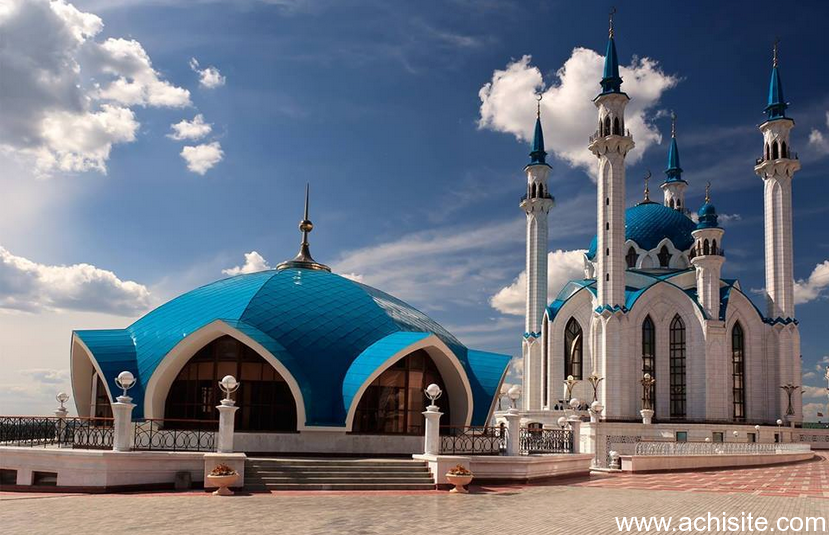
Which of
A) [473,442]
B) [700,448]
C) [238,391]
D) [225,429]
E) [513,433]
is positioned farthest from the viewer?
[700,448]

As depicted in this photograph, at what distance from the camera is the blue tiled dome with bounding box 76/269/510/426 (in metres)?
21.0

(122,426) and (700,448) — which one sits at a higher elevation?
(122,426)

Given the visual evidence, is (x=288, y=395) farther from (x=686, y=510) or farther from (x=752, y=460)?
(x=752, y=460)

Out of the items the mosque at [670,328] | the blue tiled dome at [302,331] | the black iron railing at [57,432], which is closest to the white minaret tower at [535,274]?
the mosque at [670,328]

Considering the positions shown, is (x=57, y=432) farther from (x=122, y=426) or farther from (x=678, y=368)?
(x=678, y=368)

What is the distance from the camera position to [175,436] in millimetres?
17375

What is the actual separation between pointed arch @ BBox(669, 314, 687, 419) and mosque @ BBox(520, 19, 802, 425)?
60mm

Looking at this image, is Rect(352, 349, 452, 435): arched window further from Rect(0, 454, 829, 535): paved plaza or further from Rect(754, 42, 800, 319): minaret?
Rect(754, 42, 800, 319): minaret

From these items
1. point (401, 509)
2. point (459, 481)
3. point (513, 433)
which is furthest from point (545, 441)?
point (401, 509)

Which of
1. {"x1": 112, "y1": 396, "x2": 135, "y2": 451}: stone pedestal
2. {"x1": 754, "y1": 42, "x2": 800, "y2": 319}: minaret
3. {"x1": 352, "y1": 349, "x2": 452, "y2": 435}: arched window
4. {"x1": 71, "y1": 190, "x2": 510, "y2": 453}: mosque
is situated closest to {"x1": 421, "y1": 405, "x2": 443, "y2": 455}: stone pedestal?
{"x1": 71, "y1": 190, "x2": 510, "y2": 453}: mosque

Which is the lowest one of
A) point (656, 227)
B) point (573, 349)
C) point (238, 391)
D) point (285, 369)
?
point (238, 391)

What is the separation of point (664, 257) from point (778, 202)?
838cm

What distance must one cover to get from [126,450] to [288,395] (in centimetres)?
579

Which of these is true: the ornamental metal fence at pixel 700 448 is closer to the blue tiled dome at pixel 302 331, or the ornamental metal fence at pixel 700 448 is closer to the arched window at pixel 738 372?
the blue tiled dome at pixel 302 331
